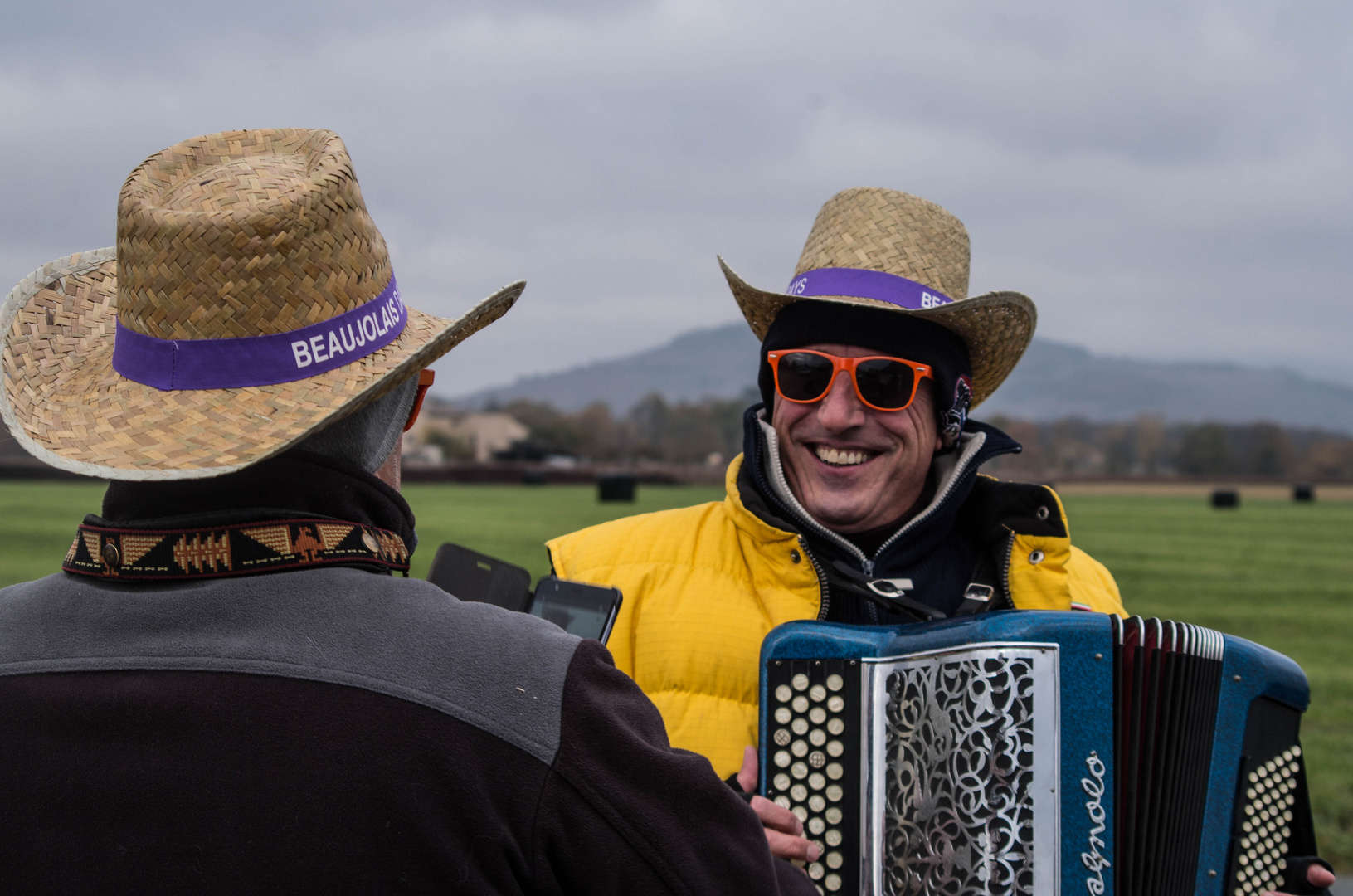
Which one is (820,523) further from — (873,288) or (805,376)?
(873,288)

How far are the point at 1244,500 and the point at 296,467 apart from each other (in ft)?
209

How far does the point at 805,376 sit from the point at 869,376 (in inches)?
7.5

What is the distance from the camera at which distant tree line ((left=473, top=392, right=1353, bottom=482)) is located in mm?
111000

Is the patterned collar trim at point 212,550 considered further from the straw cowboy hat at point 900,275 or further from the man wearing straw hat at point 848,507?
the straw cowboy hat at point 900,275

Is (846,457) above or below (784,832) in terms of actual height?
above

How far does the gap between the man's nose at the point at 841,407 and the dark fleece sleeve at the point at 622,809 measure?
72.6 inches

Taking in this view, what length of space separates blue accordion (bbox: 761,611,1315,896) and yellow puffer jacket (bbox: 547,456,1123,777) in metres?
0.55

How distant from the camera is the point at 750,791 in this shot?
257 cm

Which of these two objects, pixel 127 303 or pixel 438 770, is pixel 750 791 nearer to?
pixel 438 770

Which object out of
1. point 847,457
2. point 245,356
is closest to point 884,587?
point 847,457

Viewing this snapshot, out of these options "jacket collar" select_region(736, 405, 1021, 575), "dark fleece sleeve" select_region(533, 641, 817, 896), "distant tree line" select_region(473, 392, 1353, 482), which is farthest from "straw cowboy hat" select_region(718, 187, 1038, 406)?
"distant tree line" select_region(473, 392, 1353, 482)

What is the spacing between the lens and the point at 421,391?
201 cm

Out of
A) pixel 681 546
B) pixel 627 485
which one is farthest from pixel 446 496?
pixel 681 546

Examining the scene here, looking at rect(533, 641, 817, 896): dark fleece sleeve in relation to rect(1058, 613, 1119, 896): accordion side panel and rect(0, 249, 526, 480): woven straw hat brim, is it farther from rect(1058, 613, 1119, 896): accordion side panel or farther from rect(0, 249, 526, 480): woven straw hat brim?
rect(1058, 613, 1119, 896): accordion side panel
